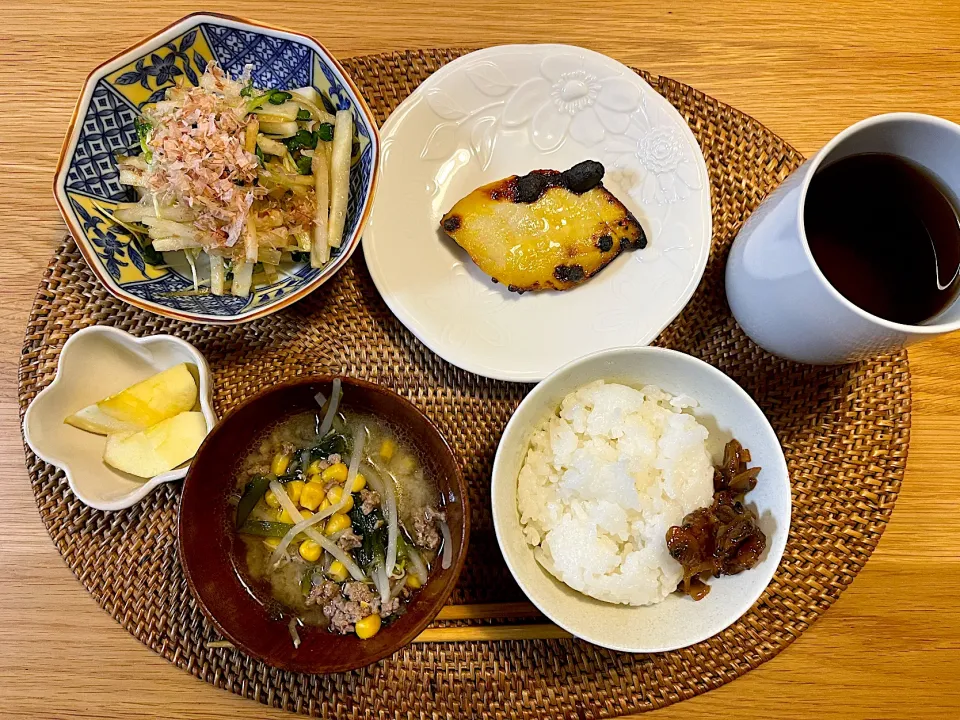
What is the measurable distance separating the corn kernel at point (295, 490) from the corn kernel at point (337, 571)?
0.17 metres

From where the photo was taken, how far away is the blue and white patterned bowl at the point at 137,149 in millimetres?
1577

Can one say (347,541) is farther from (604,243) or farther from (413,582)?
(604,243)

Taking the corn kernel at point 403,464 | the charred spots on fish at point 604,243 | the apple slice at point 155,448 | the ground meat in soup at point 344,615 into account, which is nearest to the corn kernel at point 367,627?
the ground meat in soup at point 344,615

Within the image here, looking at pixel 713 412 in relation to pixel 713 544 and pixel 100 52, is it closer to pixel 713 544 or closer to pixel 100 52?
pixel 713 544

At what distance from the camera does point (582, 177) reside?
1764 millimetres

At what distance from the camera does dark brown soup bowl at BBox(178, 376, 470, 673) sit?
1.48m

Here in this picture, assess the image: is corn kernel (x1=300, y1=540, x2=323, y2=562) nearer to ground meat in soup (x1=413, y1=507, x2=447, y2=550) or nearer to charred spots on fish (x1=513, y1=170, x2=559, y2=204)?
ground meat in soup (x1=413, y1=507, x2=447, y2=550)

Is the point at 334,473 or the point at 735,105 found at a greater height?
the point at 735,105

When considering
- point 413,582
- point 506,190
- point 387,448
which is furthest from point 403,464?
point 506,190

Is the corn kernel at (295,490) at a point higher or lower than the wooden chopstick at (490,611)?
higher

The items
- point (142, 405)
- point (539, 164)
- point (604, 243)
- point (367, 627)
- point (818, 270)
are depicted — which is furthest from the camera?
point (539, 164)

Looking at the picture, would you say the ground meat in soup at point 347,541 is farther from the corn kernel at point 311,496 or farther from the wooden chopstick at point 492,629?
the wooden chopstick at point 492,629

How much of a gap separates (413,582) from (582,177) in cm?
110

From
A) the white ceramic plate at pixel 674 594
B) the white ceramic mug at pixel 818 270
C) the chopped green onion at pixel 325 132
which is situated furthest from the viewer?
the chopped green onion at pixel 325 132
